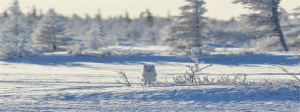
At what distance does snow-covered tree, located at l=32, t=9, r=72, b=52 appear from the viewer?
1866 inches

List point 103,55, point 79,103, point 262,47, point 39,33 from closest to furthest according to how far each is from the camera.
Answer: point 79,103
point 103,55
point 262,47
point 39,33

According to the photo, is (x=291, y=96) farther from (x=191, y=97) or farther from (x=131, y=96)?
(x=131, y=96)

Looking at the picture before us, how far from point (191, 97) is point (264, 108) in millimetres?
1793

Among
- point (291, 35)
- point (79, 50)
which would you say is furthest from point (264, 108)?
point (291, 35)

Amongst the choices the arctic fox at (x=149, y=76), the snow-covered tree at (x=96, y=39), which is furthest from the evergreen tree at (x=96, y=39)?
the arctic fox at (x=149, y=76)

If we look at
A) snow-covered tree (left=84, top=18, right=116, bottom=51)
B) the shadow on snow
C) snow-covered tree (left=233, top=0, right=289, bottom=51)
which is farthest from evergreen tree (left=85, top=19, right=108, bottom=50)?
snow-covered tree (left=233, top=0, right=289, bottom=51)

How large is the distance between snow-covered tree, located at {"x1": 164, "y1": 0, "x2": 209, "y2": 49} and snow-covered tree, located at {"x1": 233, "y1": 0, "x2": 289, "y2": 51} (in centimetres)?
259

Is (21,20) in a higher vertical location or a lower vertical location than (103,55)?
higher

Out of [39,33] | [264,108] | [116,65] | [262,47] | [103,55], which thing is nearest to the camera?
[264,108]

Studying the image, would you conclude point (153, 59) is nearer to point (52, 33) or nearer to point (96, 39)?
point (96, 39)

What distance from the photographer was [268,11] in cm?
3794

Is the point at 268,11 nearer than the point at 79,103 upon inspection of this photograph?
No

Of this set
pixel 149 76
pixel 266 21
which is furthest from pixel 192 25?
pixel 149 76

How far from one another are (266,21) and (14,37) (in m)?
18.8
